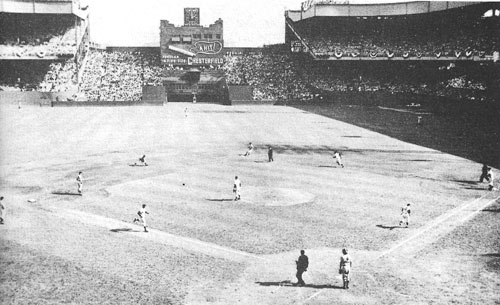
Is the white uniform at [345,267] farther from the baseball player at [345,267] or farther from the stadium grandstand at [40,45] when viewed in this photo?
the stadium grandstand at [40,45]

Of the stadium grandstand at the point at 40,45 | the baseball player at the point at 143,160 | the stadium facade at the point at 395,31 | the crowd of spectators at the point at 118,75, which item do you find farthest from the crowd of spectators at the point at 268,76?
the baseball player at the point at 143,160

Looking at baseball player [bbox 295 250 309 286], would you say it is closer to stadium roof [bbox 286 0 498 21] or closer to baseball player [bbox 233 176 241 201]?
baseball player [bbox 233 176 241 201]

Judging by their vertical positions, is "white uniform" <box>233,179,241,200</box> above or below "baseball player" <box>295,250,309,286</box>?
above

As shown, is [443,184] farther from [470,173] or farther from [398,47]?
[398,47]

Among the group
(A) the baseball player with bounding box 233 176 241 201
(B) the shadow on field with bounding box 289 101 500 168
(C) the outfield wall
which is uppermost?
(C) the outfield wall

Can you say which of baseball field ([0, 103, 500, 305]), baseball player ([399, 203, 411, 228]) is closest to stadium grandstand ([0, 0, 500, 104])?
baseball field ([0, 103, 500, 305])

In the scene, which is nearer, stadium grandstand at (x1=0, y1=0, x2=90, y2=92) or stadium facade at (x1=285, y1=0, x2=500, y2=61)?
stadium facade at (x1=285, y1=0, x2=500, y2=61)

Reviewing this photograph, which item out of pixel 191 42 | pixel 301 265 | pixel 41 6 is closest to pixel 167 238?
pixel 301 265
